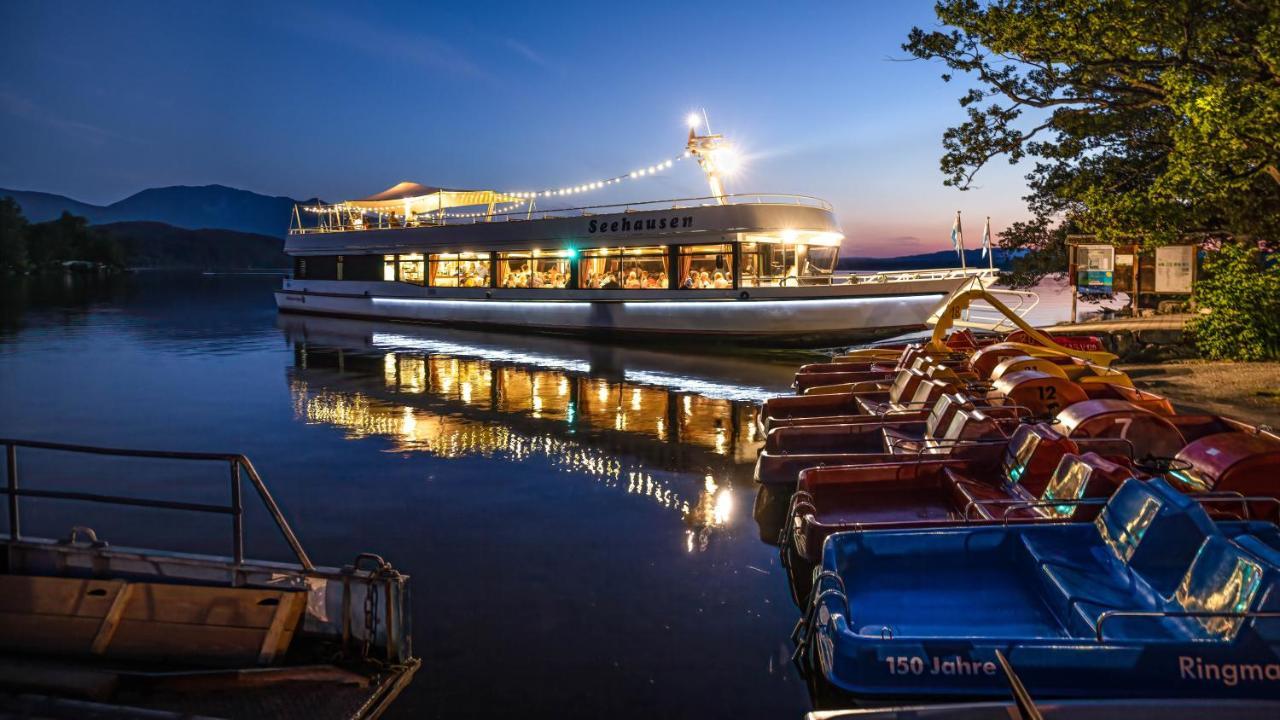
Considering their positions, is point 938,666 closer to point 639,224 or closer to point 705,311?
point 705,311

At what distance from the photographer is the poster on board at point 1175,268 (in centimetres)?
2016

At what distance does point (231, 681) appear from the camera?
15.7ft

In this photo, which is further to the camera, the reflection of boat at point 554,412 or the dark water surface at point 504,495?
the reflection of boat at point 554,412

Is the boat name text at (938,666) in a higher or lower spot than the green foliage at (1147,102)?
lower

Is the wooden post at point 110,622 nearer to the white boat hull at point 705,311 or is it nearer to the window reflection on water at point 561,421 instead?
the window reflection on water at point 561,421

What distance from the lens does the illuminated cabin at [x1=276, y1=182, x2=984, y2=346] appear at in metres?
24.8

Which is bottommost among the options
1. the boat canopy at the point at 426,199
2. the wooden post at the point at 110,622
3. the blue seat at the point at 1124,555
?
the wooden post at the point at 110,622

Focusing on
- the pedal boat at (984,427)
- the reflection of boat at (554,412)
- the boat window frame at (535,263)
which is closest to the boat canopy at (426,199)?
the boat window frame at (535,263)

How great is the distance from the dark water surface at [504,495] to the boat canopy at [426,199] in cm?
1382

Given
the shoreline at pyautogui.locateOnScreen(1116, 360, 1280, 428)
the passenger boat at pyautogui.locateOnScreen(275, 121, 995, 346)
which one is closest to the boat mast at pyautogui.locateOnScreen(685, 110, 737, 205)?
the passenger boat at pyautogui.locateOnScreen(275, 121, 995, 346)

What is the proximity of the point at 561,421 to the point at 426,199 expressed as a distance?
24.8m

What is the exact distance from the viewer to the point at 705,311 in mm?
26484

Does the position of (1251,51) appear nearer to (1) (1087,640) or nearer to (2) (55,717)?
(1) (1087,640)

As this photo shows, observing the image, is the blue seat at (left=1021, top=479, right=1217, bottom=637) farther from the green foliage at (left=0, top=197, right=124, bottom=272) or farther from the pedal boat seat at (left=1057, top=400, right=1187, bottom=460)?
the green foliage at (left=0, top=197, right=124, bottom=272)
